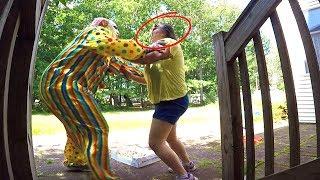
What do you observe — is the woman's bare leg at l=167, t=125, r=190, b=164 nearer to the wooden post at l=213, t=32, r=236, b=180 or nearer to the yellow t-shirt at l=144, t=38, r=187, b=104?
the yellow t-shirt at l=144, t=38, r=187, b=104

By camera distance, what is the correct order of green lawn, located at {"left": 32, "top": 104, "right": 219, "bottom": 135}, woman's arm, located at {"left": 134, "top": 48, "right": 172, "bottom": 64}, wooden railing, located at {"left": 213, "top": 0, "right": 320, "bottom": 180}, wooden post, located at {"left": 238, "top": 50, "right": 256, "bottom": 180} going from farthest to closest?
green lawn, located at {"left": 32, "top": 104, "right": 219, "bottom": 135}, woman's arm, located at {"left": 134, "top": 48, "right": 172, "bottom": 64}, wooden post, located at {"left": 238, "top": 50, "right": 256, "bottom": 180}, wooden railing, located at {"left": 213, "top": 0, "right": 320, "bottom": 180}

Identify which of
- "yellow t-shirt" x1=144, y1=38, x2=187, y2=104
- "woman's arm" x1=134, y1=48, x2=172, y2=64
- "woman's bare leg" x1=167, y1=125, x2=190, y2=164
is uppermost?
"woman's arm" x1=134, y1=48, x2=172, y2=64

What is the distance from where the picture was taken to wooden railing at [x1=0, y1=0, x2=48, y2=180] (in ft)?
5.50

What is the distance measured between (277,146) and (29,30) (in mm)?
4812

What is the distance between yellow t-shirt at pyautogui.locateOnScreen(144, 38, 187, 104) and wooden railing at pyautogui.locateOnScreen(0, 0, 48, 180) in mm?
1922

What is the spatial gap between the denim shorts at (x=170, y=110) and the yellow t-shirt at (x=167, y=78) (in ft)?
0.14

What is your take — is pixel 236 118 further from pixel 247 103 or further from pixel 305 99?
pixel 305 99

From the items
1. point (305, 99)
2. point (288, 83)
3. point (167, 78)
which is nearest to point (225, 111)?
point (288, 83)

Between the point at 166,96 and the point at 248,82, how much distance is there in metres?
1.46

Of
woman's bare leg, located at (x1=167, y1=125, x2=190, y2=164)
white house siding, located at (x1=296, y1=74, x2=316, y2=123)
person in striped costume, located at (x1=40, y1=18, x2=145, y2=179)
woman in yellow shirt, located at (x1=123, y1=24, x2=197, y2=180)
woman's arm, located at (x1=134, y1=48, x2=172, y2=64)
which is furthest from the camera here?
white house siding, located at (x1=296, y1=74, x2=316, y2=123)

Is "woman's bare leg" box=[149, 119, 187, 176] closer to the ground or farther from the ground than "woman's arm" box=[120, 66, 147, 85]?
closer to the ground

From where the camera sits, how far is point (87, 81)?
3.79 metres

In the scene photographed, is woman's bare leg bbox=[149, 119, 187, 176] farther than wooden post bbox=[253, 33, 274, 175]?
Yes

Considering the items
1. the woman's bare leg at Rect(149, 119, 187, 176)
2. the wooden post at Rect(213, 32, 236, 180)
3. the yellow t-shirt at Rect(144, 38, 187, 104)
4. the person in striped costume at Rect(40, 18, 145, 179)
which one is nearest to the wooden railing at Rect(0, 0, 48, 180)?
the wooden post at Rect(213, 32, 236, 180)
